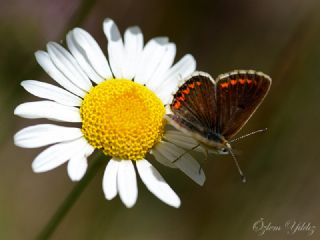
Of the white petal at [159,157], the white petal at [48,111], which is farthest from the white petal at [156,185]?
the white petal at [48,111]

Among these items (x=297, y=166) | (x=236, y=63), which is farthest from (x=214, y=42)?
(x=297, y=166)

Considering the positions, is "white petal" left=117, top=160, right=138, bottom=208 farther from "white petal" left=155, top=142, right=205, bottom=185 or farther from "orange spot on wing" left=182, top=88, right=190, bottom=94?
"orange spot on wing" left=182, top=88, right=190, bottom=94

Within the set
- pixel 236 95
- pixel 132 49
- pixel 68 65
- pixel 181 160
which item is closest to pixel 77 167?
pixel 181 160

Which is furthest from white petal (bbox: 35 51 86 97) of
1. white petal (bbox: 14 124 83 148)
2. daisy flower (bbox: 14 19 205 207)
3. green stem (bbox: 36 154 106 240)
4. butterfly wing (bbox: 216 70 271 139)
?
butterfly wing (bbox: 216 70 271 139)

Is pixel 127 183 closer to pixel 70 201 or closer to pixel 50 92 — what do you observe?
pixel 70 201

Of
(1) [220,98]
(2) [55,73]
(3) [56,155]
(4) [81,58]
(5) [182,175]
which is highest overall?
(1) [220,98]

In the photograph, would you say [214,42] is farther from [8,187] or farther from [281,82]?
[8,187]
